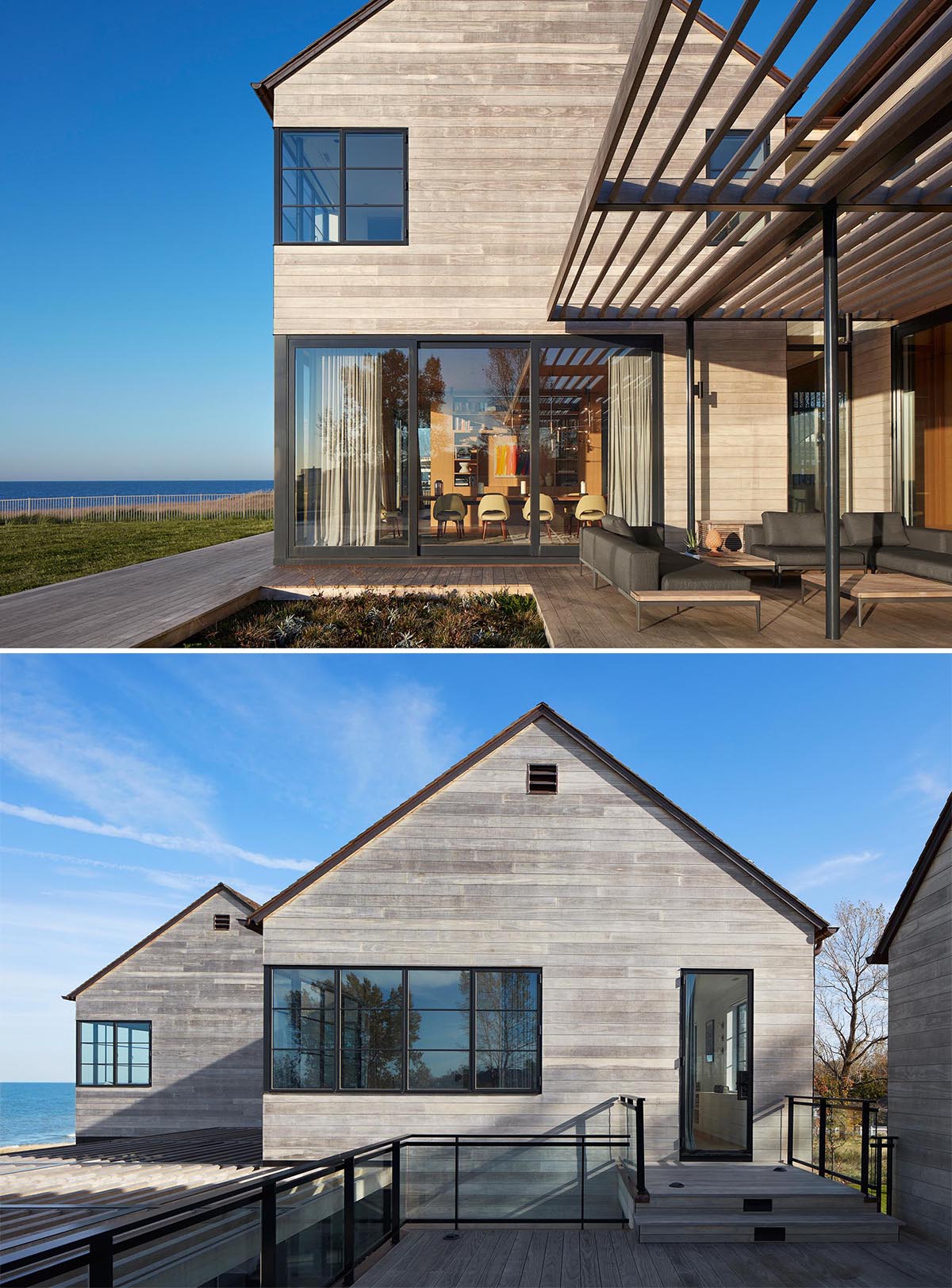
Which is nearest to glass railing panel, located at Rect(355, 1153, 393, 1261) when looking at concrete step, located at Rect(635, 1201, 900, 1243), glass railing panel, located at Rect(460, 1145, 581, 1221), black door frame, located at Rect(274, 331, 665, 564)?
glass railing panel, located at Rect(460, 1145, 581, 1221)

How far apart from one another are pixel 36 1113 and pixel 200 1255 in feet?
251

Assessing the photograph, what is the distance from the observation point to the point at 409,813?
9.62m

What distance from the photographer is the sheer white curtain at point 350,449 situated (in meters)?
12.7

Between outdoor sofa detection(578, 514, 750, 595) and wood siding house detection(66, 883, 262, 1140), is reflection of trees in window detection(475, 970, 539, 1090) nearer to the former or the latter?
outdoor sofa detection(578, 514, 750, 595)

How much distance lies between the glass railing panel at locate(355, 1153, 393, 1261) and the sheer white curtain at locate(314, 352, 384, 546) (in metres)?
7.86

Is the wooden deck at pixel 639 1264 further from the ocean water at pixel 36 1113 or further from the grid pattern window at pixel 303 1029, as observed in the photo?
the ocean water at pixel 36 1113

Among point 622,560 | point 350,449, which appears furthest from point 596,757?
point 350,449

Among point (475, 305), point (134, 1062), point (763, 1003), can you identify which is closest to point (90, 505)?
point (134, 1062)

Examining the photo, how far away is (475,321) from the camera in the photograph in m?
12.6

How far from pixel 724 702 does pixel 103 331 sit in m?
46.1

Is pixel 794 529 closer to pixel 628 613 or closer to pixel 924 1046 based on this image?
pixel 628 613

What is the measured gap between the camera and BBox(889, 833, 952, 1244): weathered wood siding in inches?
273

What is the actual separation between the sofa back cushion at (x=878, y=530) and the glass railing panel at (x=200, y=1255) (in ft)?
31.7

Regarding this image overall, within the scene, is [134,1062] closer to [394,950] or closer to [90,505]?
[394,950]
